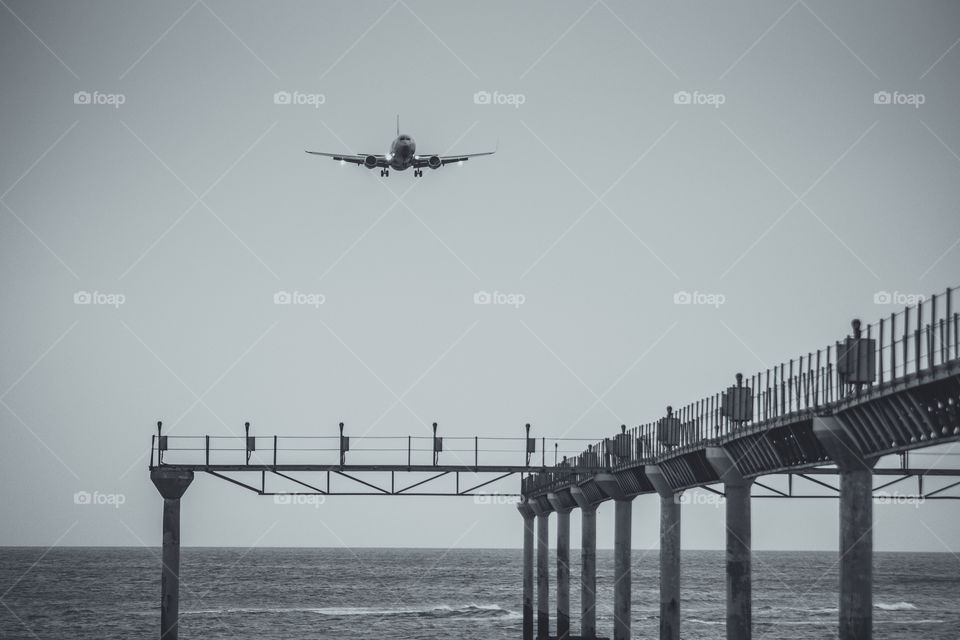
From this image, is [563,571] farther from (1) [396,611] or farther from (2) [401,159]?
(1) [396,611]

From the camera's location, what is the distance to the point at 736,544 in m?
45.4

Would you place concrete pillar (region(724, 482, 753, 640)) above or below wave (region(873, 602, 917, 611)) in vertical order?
above

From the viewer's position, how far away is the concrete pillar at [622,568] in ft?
212

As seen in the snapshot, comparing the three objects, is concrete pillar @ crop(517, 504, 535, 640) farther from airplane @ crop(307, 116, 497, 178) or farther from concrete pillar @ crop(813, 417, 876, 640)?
concrete pillar @ crop(813, 417, 876, 640)

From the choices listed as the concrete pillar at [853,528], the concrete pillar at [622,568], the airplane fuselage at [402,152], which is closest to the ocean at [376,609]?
the concrete pillar at [622,568]

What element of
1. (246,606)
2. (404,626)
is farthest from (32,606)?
(404,626)

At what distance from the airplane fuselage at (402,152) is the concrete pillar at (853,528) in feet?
156

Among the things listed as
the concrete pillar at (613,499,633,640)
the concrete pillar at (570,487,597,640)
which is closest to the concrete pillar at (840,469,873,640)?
the concrete pillar at (613,499,633,640)

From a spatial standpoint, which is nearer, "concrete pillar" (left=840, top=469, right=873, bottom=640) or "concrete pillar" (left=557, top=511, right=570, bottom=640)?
"concrete pillar" (left=840, top=469, right=873, bottom=640)

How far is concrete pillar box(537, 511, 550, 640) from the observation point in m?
85.0

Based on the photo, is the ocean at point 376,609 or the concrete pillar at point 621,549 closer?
the concrete pillar at point 621,549

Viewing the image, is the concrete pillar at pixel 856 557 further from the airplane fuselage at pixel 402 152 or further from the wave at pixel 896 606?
the wave at pixel 896 606

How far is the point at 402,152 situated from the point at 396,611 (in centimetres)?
5753

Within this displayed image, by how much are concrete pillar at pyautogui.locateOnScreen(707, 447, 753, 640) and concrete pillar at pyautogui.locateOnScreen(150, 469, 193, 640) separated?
21.4 m
